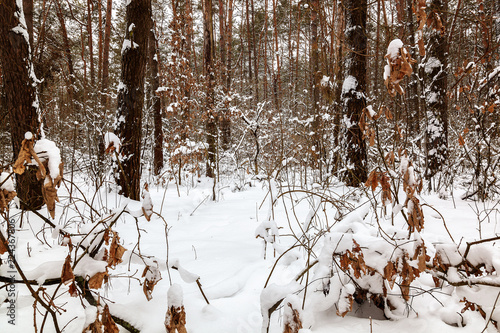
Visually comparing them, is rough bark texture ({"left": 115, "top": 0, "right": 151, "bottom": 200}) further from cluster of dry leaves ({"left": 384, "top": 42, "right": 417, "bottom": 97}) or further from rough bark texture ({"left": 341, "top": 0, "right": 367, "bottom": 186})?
cluster of dry leaves ({"left": 384, "top": 42, "right": 417, "bottom": 97})

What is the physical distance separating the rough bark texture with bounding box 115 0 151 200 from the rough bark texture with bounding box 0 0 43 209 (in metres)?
1.01

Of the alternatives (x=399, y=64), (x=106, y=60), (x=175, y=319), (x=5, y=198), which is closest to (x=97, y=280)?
(x=175, y=319)

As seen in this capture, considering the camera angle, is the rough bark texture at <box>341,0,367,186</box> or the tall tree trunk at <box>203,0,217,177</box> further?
the tall tree trunk at <box>203,0,217,177</box>

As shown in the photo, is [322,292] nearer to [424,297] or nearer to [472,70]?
[424,297]

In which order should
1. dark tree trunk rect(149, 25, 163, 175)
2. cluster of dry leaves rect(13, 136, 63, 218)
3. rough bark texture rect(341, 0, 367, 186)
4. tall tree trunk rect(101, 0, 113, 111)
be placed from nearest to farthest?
cluster of dry leaves rect(13, 136, 63, 218)
rough bark texture rect(341, 0, 367, 186)
dark tree trunk rect(149, 25, 163, 175)
tall tree trunk rect(101, 0, 113, 111)

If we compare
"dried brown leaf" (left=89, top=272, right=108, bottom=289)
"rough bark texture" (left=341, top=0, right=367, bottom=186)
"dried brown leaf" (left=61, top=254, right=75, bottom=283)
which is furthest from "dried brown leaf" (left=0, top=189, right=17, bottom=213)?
"rough bark texture" (left=341, top=0, right=367, bottom=186)

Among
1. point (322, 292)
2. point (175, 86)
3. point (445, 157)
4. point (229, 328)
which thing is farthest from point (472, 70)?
point (175, 86)

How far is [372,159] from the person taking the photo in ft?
22.2

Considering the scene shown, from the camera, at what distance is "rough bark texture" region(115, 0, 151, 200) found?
3.84 m

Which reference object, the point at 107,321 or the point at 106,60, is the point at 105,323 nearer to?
the point at 107,321

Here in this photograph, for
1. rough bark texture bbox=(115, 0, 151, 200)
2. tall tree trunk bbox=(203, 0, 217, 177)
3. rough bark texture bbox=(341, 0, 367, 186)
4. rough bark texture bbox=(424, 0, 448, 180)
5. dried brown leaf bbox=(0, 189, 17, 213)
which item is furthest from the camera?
tall tree trunk bbox=(203, 0, 217, 177)

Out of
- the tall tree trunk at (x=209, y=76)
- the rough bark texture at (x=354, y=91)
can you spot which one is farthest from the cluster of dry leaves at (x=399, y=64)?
the tall tree trunk at (x=209, y=76)

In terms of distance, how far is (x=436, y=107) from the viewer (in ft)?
16.2

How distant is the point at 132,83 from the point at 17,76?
1.29 metres
